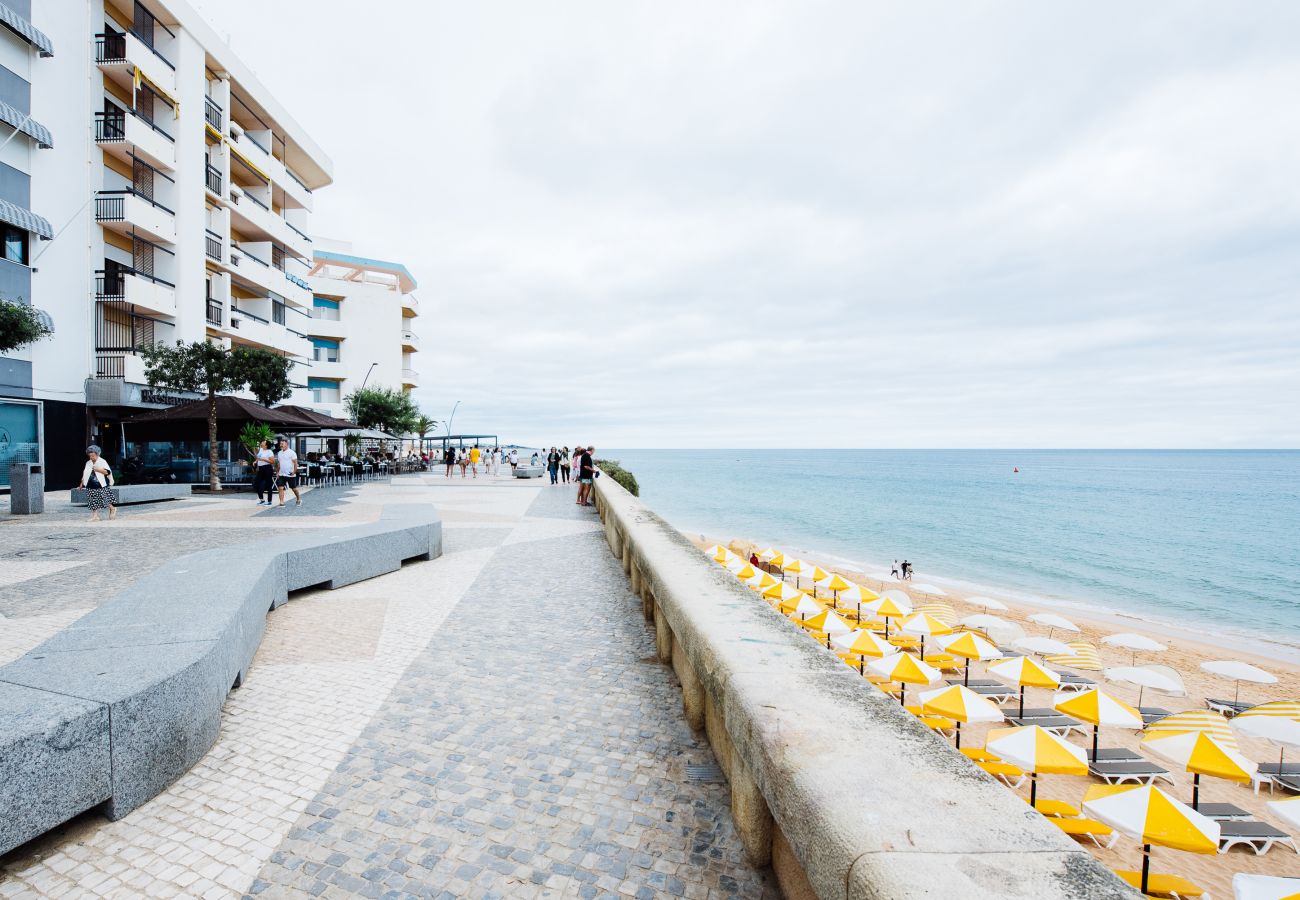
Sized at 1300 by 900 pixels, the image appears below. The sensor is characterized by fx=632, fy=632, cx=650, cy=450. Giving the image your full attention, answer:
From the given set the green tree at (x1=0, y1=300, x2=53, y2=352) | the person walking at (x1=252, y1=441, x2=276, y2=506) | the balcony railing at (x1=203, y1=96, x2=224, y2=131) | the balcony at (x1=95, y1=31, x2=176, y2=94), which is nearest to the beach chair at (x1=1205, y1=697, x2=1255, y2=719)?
the person walking at (x1=252, y1=441, x2=276, y2=506)

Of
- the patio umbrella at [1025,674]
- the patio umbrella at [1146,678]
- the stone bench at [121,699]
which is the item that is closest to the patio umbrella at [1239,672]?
the patio umbrella at [1146,678]

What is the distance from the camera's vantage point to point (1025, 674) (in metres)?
10.5

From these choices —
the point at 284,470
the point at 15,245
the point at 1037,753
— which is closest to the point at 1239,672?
the point at 1037,753

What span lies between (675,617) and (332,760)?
223 centimetres

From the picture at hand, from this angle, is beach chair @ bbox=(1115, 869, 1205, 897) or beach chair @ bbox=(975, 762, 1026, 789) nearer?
beach chair @ bbox=(1115, 869, 1205, 897)

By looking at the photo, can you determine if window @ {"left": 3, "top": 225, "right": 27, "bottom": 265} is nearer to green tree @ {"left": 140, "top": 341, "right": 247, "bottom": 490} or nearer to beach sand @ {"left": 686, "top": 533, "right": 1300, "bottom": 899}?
green tree @ {"left": 140, "top": 341, "right": 247, "bottom": 490}

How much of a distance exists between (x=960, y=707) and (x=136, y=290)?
28373 mm

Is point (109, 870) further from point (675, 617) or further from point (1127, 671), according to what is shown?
point (1127, 671)

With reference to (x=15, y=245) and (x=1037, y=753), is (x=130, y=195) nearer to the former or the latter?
(x=15, y=245)

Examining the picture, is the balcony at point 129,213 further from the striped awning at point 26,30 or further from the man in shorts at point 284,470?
the man in shorts at point 284,470

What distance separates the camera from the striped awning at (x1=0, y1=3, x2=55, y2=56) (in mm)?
18531

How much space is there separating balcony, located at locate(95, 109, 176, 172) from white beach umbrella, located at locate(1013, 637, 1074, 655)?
32.0 metres

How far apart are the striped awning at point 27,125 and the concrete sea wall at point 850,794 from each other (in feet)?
86.3

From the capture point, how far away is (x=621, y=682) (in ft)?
16.2
